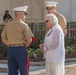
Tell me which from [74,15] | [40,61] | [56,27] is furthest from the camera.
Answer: [74,15]

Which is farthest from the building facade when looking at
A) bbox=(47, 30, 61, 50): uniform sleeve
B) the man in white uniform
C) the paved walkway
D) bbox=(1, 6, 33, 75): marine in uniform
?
bbox=(47, 30, 61, 50): uniform sleeve

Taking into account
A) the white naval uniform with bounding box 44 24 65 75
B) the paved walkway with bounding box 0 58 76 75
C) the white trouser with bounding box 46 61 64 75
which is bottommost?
the paved walkway with bounding box 0 58 76 75

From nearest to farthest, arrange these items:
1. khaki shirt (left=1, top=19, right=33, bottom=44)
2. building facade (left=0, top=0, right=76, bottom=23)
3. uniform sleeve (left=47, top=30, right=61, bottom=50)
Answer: uniform sleeve (left=47, top=30, right=61, bottom=50) → khaki shirt (left=1, top=19, right=33, bottom=44) → building facade (left=0, top=0, right=76, bottom=23)

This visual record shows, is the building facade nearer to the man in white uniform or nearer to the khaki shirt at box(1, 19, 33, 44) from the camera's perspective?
the khaki shirt at box(1, 19, 33, 44)

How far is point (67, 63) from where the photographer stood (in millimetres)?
13289

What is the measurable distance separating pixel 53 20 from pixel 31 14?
66.3 feet

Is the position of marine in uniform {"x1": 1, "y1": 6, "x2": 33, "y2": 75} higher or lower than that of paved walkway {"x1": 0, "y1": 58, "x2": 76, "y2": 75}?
higher

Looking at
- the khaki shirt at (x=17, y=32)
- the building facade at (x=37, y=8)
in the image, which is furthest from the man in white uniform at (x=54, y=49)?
the building facade at (x=37, y=8)

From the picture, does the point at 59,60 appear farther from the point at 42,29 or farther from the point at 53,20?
the point at 42,29

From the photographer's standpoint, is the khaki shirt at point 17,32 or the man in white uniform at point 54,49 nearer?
the man in white uniform at point 54,49

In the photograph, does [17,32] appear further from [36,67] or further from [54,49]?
[36,67]

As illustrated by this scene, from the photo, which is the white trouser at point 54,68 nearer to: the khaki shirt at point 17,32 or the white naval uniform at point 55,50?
the white naval uniform at point 55,50

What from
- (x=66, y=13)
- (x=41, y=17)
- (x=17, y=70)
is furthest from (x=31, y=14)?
(x=17, y=70)

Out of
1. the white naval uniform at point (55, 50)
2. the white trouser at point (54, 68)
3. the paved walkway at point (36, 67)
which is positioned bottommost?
the paved walkway at point (36, 67)
